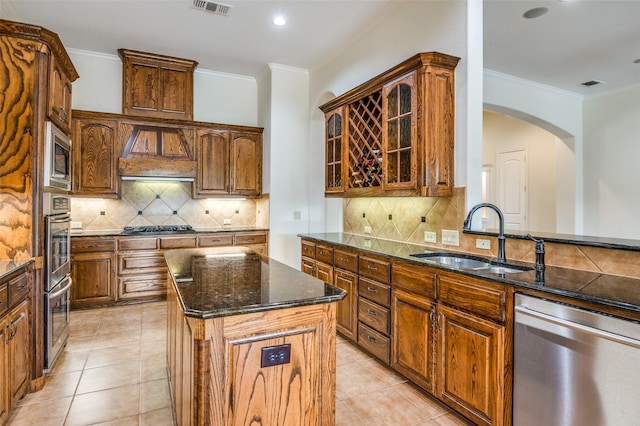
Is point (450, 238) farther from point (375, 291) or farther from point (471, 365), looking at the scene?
point (471, 365)

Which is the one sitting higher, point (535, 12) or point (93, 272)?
point (535, 12)

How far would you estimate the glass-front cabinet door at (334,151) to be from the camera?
12.9ft

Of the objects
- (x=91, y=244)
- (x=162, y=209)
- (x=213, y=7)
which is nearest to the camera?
(x=213, y=7)

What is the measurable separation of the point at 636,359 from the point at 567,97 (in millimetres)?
5804

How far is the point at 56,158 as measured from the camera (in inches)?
108

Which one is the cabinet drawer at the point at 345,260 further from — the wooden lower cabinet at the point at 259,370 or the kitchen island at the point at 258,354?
the wooden lower cabinet at the point at 259,370

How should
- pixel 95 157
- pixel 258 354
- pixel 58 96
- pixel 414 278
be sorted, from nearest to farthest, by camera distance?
pixel 258 354
pixel 414 278
pixel 58 96
pixel 95 157

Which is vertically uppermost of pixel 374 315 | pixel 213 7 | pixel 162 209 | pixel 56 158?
pixel 213 7

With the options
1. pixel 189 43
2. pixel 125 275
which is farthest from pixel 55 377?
pixel 189 43

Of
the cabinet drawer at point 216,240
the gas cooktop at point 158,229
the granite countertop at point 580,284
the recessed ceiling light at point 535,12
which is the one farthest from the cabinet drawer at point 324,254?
the recessed ceiling light at point 535,12

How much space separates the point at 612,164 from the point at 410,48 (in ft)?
14.6

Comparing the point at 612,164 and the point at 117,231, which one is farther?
the point at 612,164

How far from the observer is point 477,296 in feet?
6.61

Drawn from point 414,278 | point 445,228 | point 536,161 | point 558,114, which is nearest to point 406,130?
point 445,228
